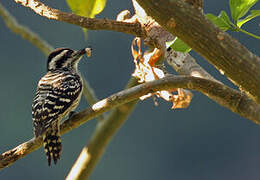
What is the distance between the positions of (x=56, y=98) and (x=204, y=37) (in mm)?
1730

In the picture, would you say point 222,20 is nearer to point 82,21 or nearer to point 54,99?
point 82,21

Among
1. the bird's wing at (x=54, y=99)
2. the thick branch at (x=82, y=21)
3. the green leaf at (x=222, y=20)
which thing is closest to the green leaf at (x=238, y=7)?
the green leaf at (x=222, y=20)

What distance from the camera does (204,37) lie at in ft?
3.13

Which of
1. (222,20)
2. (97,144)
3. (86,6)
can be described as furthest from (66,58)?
(222,20)

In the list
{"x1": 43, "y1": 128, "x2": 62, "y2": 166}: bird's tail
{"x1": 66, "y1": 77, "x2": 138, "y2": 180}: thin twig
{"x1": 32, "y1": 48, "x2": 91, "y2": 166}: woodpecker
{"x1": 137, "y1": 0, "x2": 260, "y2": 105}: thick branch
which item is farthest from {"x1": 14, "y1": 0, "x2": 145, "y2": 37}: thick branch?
{"x1": 66, "y1": 77, "x2": 138, "y2": 180}: thin twig

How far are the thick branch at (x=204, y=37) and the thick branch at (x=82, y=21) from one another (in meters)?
0.28

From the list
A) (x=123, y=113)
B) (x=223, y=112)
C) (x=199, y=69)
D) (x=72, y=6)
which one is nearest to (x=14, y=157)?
(x=72, y=6)

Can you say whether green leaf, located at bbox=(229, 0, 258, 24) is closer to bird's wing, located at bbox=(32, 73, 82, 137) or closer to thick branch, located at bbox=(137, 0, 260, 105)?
thick branch, located at bbox=(137, 0, 260, 105)

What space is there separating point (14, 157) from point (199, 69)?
26.7 inches

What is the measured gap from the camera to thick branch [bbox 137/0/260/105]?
95cm

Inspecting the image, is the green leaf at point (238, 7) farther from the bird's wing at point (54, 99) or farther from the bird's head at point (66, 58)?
the bird's head at point (66, 58)

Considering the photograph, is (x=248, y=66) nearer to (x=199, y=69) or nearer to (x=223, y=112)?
(x=199, y=69)

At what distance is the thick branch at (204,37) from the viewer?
3.11 feet

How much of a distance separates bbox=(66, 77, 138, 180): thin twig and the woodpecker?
37cm
